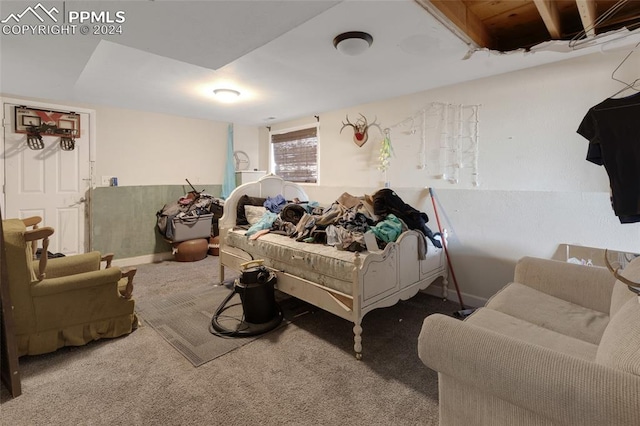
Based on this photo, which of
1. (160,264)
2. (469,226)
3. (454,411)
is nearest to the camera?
(454,411)

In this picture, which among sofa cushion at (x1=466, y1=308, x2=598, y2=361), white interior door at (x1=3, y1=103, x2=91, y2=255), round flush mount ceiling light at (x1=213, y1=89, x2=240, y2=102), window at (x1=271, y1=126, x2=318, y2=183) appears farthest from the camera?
window at (x1=271, y1=126, x2=318, y2=183)

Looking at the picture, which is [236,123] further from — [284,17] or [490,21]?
[490,21]

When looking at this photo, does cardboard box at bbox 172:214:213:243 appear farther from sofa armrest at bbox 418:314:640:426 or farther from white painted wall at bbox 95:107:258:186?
sofa armrest at bbox 418:314:640:426

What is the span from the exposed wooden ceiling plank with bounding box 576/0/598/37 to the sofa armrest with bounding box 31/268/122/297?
3587 millimetres

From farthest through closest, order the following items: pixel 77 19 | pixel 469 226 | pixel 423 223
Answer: pixel 469 226, pixel 423 223, pixel 77 19

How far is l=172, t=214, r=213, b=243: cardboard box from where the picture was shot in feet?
14.8

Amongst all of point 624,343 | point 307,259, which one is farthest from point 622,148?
point 307,259

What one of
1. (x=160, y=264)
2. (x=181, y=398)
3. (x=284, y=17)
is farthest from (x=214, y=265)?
(x=284, y=17)

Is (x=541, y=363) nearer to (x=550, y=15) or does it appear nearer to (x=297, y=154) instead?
(x=550, y=15)

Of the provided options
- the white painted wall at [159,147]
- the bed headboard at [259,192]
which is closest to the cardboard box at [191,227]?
the white painted wall at [159,147]

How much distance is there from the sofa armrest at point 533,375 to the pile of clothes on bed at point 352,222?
1.33 m

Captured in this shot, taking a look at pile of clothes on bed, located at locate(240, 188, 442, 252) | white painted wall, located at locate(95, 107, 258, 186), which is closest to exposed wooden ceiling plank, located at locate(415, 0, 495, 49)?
pile of clothes on bed, located at locate(240, 188, 442, 252)

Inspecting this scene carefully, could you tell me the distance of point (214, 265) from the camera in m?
4.52

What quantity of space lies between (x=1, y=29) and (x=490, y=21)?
135 inches
